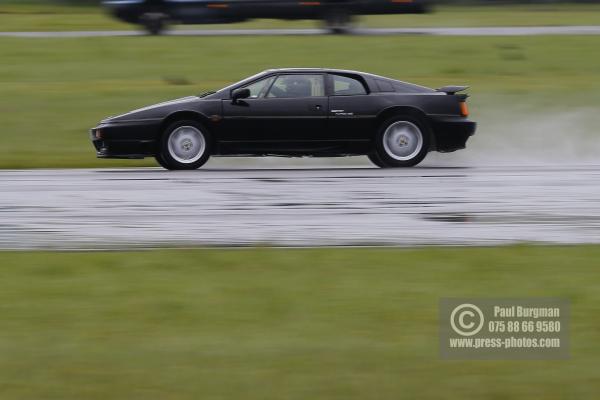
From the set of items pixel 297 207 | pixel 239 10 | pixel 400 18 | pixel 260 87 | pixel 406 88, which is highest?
pixel 239 10

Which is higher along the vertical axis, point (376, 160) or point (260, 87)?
point (260, 87)

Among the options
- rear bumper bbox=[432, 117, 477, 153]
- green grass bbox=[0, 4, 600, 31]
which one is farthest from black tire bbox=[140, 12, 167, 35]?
rear bumper bbox=[432, 117, 477, 153]

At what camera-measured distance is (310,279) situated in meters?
7.25

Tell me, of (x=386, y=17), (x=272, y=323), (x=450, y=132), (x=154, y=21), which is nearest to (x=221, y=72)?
(x=154, y=21)

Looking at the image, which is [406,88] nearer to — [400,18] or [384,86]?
[384,86]

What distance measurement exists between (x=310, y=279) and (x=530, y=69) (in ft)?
54.0

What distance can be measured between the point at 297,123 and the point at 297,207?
11.1 feet

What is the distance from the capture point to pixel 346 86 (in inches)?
552

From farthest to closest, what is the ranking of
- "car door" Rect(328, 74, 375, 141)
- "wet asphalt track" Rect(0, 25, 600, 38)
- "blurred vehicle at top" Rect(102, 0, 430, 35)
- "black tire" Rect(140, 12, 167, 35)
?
1. "wet asphalt track" Rect(0, 25, 600, 38)
2. "black tire" Rect(140, 12, 167, 35)
3. "blurred vehicle at top" Rect(102, 0, 430, 35)
4. "car door" Rect(328, 74, 375, 141)

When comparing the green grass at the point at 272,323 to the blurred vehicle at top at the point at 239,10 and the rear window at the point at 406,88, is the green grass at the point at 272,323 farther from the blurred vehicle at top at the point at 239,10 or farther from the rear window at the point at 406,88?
the blurred vehicle at top at the point at 239,10

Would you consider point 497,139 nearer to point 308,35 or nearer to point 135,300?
point 308,35

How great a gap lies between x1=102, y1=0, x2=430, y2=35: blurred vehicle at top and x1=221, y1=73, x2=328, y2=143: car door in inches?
477

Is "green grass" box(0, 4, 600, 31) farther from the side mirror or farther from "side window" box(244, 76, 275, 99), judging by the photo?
the side mirror

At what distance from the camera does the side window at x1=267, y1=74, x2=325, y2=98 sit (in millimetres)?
13898
